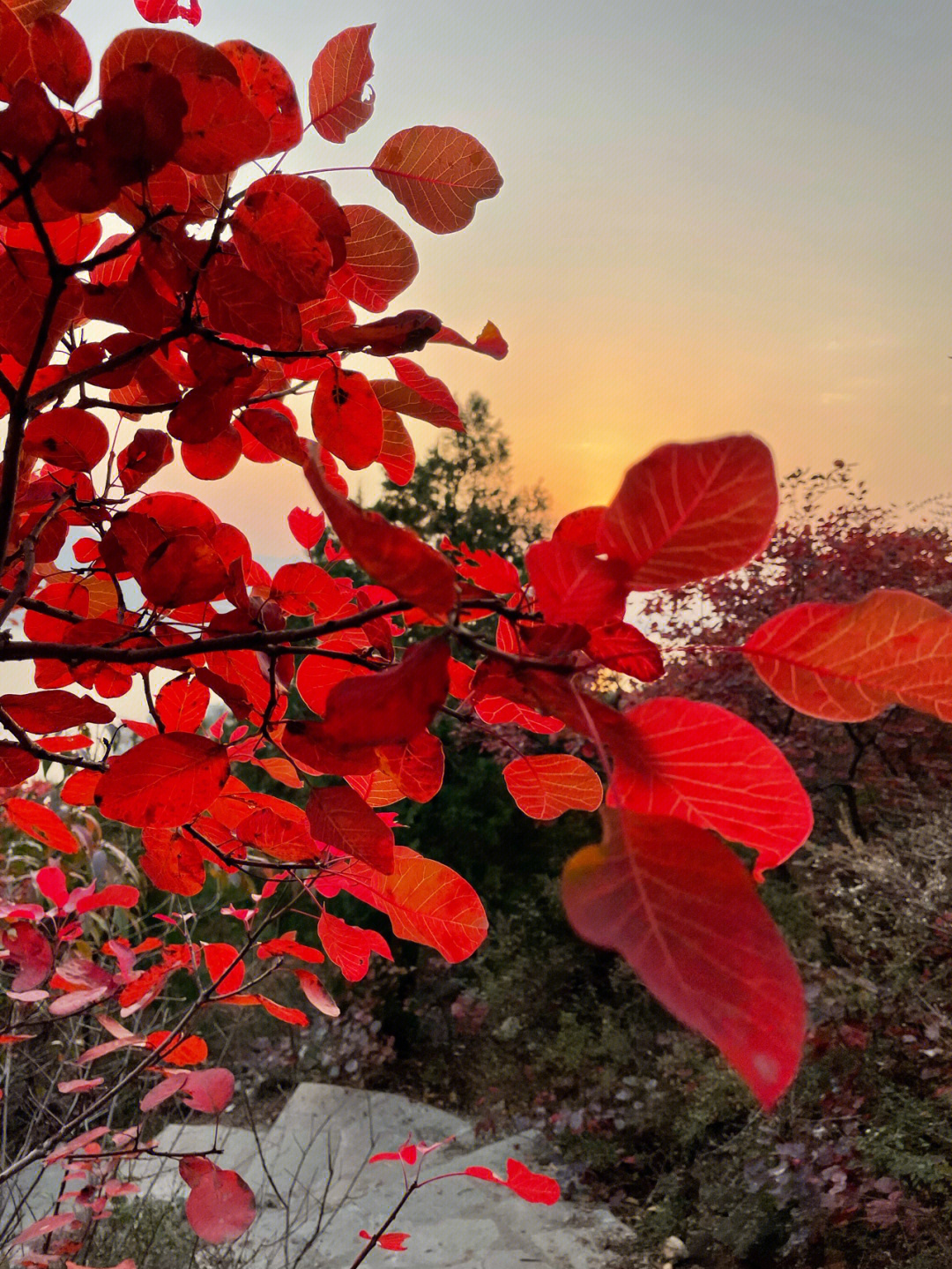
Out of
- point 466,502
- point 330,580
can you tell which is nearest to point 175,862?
point 330,580

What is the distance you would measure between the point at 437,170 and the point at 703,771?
38 centimetres

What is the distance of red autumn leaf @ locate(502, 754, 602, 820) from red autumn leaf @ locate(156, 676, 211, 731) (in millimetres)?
208

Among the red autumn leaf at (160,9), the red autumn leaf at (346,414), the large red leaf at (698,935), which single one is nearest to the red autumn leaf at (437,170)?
the red autumn leaf at (346,414)

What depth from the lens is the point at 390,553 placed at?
230 millimetres

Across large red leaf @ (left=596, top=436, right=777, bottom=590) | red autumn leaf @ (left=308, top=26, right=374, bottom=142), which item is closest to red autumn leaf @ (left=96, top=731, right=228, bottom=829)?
large red leaf @ (left=596, top=436, right=777, bottom=590)

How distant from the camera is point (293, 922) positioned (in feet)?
18.3

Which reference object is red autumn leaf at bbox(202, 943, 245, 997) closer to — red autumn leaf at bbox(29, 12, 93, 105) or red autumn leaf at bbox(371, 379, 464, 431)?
red autumn leaf at bbox(371, 379, 464, 431)

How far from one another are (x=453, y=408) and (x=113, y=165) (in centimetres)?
20

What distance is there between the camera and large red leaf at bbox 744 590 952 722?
0.25 metres

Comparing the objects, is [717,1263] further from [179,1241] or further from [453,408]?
[453,408]

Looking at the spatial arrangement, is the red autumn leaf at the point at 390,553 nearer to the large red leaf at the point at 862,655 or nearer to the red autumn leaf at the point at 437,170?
the large red leaf at the point at 862,655

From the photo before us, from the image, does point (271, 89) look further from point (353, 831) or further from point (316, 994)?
point (316, 994)

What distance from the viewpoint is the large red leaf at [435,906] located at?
486 mm

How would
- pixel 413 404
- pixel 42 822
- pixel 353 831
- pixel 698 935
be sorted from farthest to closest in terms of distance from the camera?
1. pixel 42 822
2. pixel 413 404
3. pixel 353 831
4. pixel 698 935
